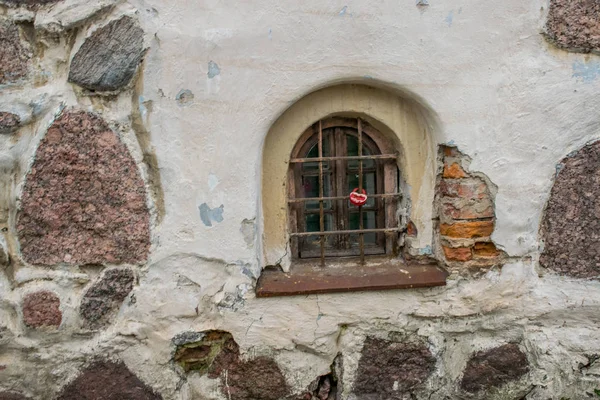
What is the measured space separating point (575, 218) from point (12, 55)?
7.11 feet

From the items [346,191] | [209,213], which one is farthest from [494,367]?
[209,213]

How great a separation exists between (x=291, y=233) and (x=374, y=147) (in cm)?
50

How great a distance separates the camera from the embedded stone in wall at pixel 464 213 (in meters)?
2.16

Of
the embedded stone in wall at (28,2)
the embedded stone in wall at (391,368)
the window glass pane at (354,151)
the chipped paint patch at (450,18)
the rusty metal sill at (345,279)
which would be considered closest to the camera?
the embedded stone in wall at (28,2)

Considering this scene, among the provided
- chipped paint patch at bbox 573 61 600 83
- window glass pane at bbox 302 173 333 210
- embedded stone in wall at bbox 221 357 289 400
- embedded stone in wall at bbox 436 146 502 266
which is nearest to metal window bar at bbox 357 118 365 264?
window glass pane at bbox 302 173 333 210

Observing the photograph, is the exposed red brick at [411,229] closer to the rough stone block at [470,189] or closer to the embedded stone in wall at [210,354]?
the rough stone block at [470,189]

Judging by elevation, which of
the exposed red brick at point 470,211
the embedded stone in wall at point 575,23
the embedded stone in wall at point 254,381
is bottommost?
the embedded stone in wall at point 254,381

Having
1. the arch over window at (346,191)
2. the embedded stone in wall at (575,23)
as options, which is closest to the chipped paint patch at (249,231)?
the arch over window at (346,191)

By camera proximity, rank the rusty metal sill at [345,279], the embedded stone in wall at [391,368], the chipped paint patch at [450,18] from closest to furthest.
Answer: the chipped paint patch at [450,18], the rusty metal sill at [345,279], the embedded stone in wall at [391,368]

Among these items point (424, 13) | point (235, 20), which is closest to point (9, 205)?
point (235, 20)

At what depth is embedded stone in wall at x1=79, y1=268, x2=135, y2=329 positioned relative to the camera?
2072 mm

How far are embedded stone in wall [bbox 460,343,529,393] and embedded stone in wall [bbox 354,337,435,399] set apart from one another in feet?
0.53

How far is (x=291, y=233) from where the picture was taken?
2.30 meters

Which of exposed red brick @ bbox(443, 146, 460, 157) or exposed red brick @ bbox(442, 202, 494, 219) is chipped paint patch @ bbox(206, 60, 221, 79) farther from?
exposed red brick @ bbox(442, 202, 494, 219)
